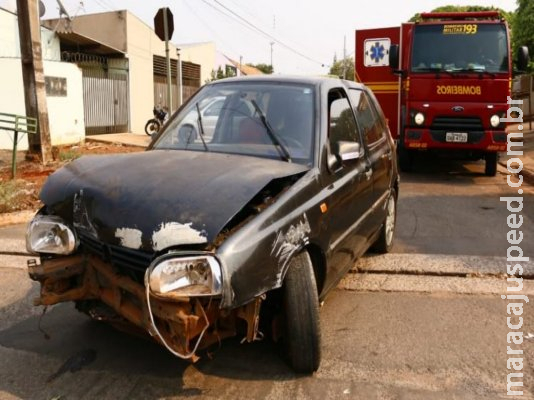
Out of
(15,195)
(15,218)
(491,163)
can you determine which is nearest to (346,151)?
(15,218)

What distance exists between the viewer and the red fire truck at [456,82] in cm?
961

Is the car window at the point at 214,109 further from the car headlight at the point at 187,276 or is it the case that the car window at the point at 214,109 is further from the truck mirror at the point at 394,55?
the truck mirror at the point at 394,55

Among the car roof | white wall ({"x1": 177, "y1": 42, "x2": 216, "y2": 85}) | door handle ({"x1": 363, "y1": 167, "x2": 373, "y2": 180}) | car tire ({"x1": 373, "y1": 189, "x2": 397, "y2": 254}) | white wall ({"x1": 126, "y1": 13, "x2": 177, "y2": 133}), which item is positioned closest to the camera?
the car roof

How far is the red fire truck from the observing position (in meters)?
9.61

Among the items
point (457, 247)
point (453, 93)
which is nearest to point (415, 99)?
point (453, 93)

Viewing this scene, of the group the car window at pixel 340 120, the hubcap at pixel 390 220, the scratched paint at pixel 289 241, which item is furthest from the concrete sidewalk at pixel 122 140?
the scratched paint at pixel 289 241

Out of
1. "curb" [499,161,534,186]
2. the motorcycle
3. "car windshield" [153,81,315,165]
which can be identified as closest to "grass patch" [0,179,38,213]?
"car windshield" [153,81,315,165]

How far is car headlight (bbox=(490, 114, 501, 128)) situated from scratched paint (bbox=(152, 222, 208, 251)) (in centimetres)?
840

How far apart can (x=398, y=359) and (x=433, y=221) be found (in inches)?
154

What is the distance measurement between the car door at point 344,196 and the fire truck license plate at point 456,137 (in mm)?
6001

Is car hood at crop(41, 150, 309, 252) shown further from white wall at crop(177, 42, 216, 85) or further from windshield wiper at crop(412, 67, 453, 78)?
white wall at crop(177, 42, 216, 85)

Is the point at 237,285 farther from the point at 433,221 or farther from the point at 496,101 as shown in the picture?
the point at 496,101

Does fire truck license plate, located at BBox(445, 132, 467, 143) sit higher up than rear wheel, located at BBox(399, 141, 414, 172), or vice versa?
fire truck license plate, located at BBox(445, 132, 467, 143)

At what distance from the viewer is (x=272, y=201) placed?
301cm
